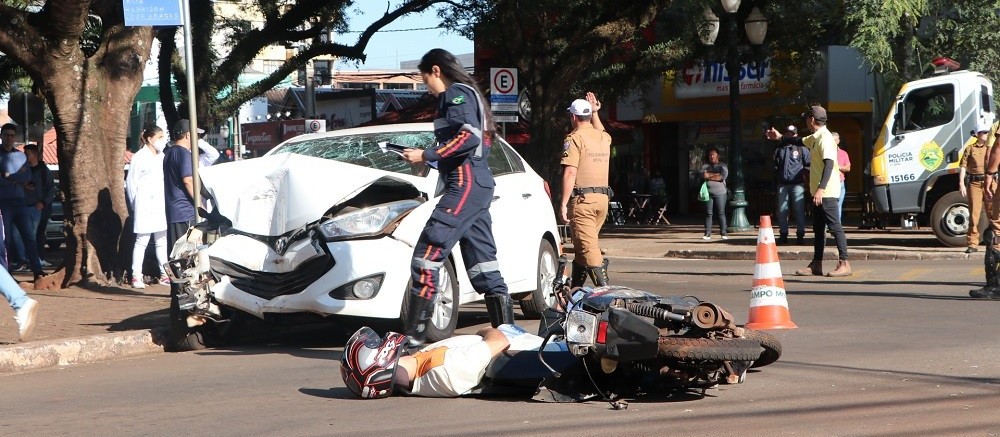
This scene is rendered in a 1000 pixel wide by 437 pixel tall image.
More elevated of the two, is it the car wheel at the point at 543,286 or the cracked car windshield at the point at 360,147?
the cracked car windshield at the point at 360,147

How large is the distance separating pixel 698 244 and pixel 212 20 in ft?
35.7

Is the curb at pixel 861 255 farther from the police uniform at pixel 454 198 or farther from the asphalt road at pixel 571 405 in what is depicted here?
the police uniform at pixel 454 198

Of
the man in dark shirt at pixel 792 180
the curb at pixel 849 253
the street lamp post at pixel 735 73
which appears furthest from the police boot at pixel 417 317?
the street lamp post at pixel 735 73

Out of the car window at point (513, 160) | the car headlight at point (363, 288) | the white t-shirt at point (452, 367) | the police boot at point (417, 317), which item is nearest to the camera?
the white t-shirt at point (452, 367)

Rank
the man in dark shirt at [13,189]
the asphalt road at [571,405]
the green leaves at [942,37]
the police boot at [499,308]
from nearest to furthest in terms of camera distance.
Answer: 1. the asphalt road at [571,405]
2. the police boot at [499,308]
3. the man in dark shirt at [13,189]
4. the green leaves at [942,37]

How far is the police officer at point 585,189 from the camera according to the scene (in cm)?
1005

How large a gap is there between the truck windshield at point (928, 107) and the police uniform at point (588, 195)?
33.1 feet

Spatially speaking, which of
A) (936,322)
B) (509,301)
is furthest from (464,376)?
(936,322)

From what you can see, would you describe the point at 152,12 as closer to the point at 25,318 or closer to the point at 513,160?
the point at 25,318

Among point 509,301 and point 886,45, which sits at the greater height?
point 886,45

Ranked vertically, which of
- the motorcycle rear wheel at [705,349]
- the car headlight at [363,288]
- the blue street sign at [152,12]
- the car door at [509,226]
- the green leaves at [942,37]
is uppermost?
the green leaves at [942,37]

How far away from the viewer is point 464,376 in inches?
249

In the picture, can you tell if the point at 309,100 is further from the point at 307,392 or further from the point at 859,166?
the point at 307,392

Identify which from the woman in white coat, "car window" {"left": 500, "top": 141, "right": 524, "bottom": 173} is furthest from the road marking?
the woman in white coat
